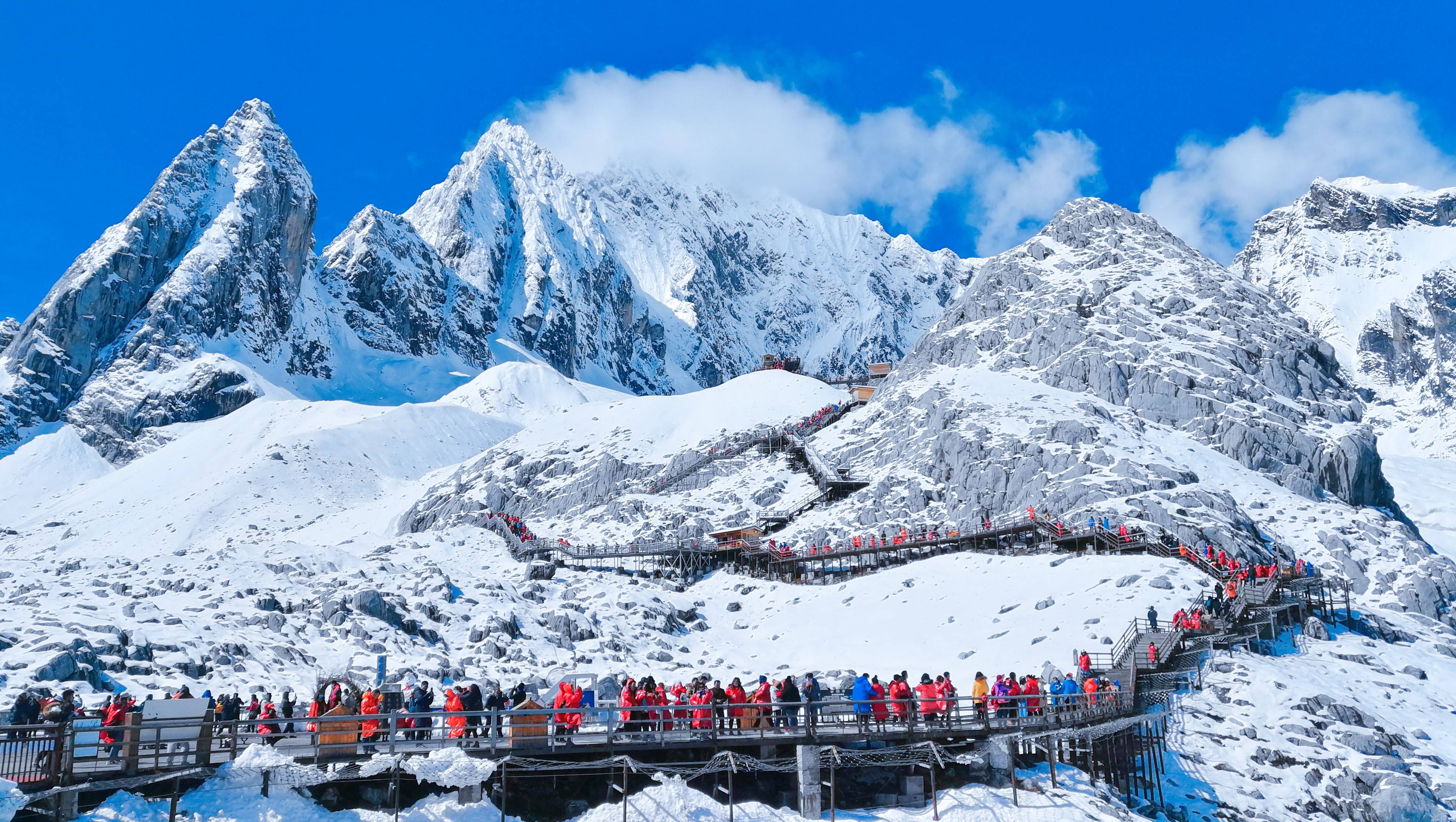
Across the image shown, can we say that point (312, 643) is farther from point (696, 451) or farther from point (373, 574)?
point (696, 451)

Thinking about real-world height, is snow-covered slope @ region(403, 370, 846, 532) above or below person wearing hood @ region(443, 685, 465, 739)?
above

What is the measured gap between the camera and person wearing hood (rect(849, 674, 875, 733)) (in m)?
26.7

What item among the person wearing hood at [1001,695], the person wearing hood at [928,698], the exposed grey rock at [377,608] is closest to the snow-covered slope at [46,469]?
the exposed grey rock at [377,608]

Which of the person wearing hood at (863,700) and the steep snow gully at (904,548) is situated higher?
the steep snow gully at (904,548)

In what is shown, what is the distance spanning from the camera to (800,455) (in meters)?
86.4

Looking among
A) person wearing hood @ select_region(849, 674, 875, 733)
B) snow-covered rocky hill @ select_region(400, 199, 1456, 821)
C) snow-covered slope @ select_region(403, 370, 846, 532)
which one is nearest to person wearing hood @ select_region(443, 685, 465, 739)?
person wearing hood @ select_region(849, 674, 875, 733)

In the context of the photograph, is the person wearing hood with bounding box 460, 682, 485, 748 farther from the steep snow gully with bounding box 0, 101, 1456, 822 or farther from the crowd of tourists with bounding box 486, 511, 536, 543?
the crowd of tourists with bounding box 486, 511, 536, 543

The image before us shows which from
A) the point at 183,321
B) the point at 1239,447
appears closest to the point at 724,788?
the point at 1239,447

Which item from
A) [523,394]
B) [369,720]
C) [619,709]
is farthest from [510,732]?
[523,394]

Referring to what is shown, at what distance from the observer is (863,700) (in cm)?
2641

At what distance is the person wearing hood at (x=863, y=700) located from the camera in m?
26.7

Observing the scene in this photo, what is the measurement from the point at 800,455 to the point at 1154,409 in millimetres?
25557

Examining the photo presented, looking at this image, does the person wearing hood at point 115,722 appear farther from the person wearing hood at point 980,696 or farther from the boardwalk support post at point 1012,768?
the boardwalk support post at point 1012,768

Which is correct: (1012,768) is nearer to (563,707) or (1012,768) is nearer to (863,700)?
(863,700)
